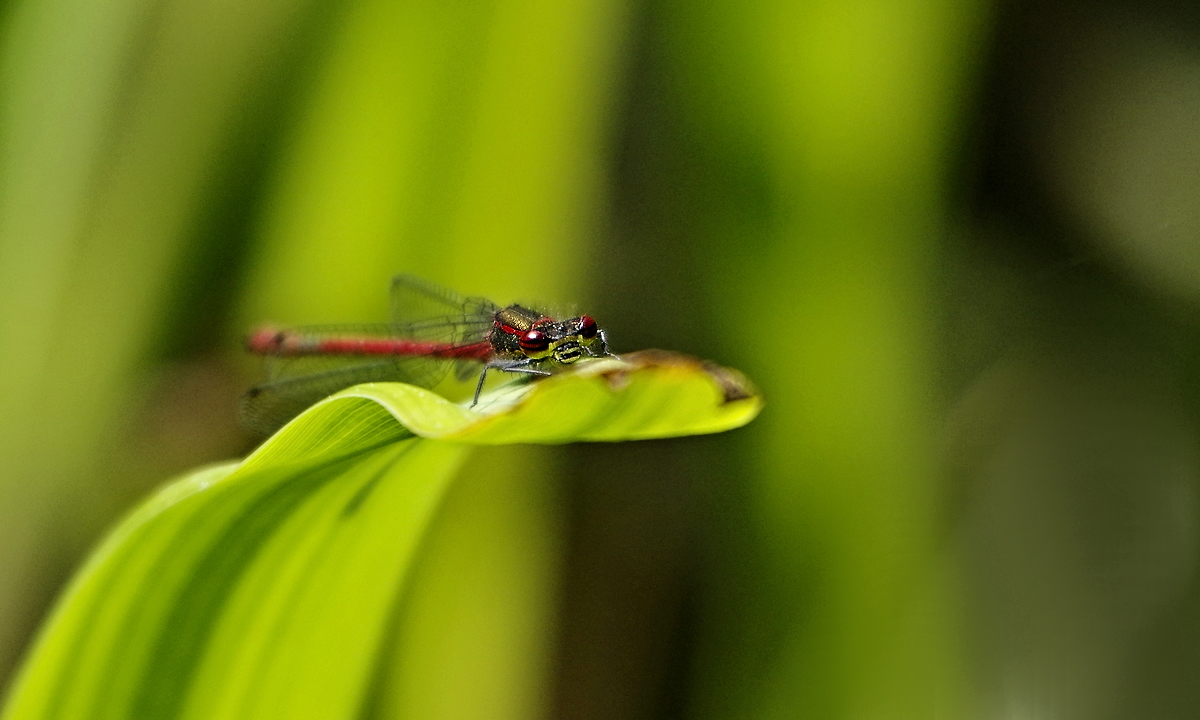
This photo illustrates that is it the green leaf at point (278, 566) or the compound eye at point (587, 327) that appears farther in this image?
the compound eye at point (587, 327)

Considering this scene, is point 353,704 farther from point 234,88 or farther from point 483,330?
point 234,88

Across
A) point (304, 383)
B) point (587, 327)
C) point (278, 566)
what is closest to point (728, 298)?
point (587, 327)

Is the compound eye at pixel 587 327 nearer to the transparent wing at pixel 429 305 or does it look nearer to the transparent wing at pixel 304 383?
the transparent wing at pixel 429 305

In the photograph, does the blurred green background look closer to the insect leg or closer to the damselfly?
the damselfly

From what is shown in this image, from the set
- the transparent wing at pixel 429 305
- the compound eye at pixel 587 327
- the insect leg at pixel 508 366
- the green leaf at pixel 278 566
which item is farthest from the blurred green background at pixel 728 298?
the green leaf at pixel 278 566

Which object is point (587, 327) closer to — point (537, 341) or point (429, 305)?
point (537, 341)
